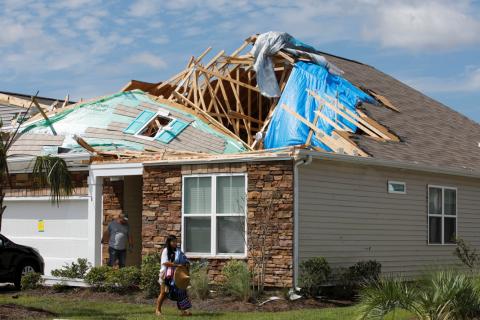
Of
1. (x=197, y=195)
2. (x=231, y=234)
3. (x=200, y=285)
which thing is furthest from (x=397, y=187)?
(x=200, y=285)

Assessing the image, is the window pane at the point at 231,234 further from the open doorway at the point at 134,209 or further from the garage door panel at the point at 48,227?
the garage door panel at the point at 48,227

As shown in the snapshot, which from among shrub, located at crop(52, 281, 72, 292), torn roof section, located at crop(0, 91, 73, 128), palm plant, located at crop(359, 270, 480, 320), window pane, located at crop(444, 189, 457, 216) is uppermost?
torn roof section, located at crop(0, 91, 73, 128)

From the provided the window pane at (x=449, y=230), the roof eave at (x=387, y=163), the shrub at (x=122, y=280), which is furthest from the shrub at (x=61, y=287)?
the window pane at (x=449, y=230)

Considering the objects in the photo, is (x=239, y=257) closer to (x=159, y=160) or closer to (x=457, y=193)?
(x=159, y=160)

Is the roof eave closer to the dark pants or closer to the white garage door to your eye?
the dark pants

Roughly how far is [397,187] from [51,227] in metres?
8.57

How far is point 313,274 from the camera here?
1625 centimetres

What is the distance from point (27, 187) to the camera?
21.3 metres

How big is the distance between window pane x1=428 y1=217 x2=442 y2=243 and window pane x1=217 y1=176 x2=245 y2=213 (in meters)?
5.59

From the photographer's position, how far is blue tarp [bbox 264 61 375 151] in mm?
22141

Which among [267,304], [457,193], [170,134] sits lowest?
[267,304]

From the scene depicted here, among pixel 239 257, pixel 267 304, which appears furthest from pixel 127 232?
pixel 267 304

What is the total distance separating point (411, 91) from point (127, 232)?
14.0m

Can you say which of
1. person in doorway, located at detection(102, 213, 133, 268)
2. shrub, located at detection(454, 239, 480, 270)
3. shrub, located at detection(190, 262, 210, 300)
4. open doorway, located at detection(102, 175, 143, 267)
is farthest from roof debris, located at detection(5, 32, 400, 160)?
shrub, located at detection(190, 262, 210, 300)
